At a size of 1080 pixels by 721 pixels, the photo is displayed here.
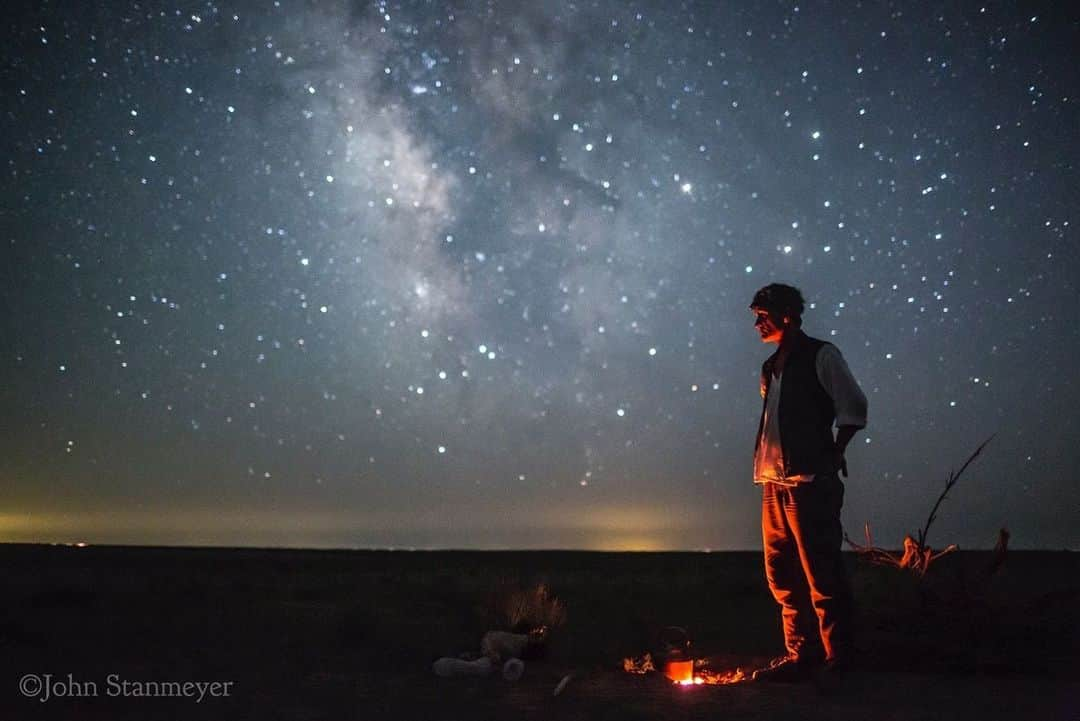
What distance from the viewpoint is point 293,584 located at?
14.6 meters

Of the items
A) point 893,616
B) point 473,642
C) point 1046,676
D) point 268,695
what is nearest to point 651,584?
point 473,642

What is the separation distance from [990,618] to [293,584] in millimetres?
12663

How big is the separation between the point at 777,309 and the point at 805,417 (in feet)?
2.28

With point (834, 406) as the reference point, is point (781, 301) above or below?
above

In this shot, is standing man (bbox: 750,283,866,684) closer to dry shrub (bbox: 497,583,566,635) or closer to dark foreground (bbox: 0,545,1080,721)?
dark foreground (bbox: 0,545,1080,721)

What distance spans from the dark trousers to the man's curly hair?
3.31ft

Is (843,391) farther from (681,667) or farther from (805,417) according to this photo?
(681,667)

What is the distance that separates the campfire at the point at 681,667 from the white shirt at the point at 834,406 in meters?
1.07

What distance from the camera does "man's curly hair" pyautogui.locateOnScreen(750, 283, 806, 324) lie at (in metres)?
4.51

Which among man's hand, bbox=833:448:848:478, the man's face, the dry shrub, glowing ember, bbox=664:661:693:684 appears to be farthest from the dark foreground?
the man's face

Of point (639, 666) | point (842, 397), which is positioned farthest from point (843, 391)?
point (639, 666)

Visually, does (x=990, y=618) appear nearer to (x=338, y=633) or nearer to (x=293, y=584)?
(x=338, y=633)

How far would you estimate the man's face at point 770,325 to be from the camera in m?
4.51

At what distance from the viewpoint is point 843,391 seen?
4.12m
